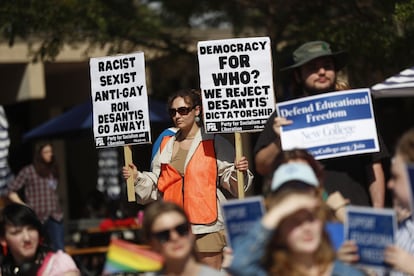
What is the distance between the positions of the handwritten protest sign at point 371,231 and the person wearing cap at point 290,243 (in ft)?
0.31

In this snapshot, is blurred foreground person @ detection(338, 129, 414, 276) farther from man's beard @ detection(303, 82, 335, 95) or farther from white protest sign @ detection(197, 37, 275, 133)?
white protest sign @ detection(197, 37, 275, 133)

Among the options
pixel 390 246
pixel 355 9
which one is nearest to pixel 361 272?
pixel 390 246

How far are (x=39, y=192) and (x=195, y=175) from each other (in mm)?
6562

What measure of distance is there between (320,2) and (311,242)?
10614mm

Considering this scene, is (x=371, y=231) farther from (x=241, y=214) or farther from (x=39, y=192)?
(x=39, y=192)

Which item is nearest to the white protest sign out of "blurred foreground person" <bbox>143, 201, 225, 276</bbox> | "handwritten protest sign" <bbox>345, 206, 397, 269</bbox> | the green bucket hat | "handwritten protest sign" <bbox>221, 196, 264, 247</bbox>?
the green bucket hat

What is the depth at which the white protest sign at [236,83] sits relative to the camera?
371 inches

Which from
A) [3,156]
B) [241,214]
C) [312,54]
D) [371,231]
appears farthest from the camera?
[3,156]

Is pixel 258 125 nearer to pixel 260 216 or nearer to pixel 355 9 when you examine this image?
pixel 260 216

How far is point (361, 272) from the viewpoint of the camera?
5762 millimetres

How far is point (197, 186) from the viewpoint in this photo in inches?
367

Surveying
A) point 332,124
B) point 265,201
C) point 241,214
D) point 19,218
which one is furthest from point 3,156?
point 241,214

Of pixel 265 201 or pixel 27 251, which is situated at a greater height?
pixel 265 201

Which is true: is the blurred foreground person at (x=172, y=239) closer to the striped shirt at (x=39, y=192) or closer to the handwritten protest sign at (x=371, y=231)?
the handwritten protest sign at (x=371, y=231)
